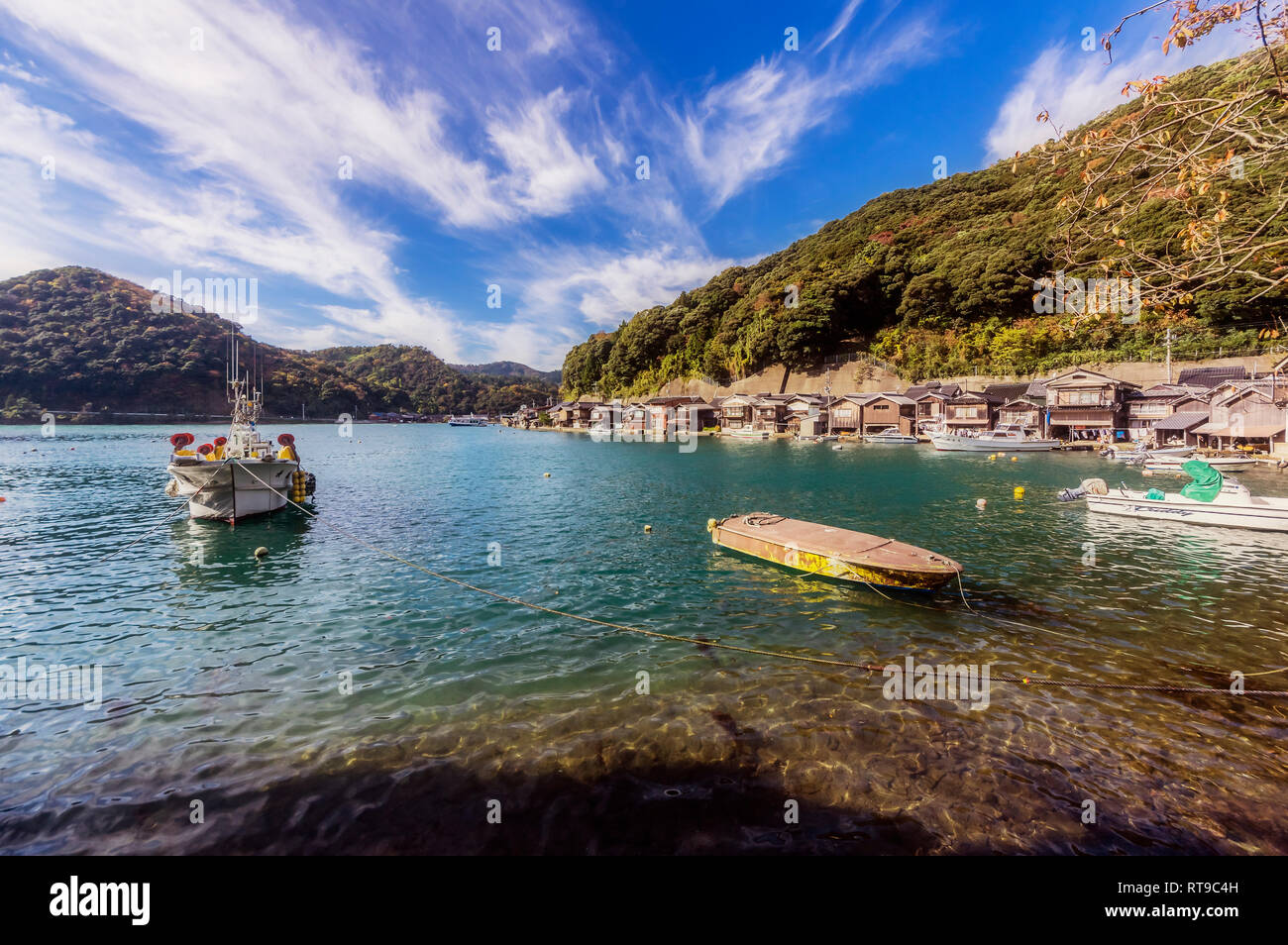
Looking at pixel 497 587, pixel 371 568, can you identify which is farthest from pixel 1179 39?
pixel 371 568

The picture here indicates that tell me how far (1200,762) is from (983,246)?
318ft

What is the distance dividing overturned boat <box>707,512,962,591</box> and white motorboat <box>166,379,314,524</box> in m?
20.6

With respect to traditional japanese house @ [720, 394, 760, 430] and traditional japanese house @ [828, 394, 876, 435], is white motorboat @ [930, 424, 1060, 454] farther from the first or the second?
traditional japanese house @ [720, 394, 760, 430]

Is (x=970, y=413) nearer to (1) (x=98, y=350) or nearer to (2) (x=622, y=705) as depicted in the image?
(2) (x=622, y=705)

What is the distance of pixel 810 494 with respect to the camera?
30.0 metres

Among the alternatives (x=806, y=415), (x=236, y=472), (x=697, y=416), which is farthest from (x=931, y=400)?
(x=236, y=472)

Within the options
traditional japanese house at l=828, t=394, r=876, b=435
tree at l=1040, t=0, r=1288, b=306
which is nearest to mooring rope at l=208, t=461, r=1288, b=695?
tree at l=1040, t=0, r=1288, b=306

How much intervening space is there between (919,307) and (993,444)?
39284 mm

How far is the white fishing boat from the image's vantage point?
764 inches

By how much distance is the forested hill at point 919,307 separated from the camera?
60.9 m

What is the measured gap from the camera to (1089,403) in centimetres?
5791

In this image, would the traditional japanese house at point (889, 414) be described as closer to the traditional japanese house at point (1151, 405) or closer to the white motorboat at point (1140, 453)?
the traditional japanese house at point (1151, 405)

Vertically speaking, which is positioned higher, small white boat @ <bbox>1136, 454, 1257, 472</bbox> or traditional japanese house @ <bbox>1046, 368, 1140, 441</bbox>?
traditional japanese house @ <bbox>1046, 368, 1140, 441</bbox>

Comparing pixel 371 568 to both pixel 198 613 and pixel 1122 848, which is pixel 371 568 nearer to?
pixel 198 613
